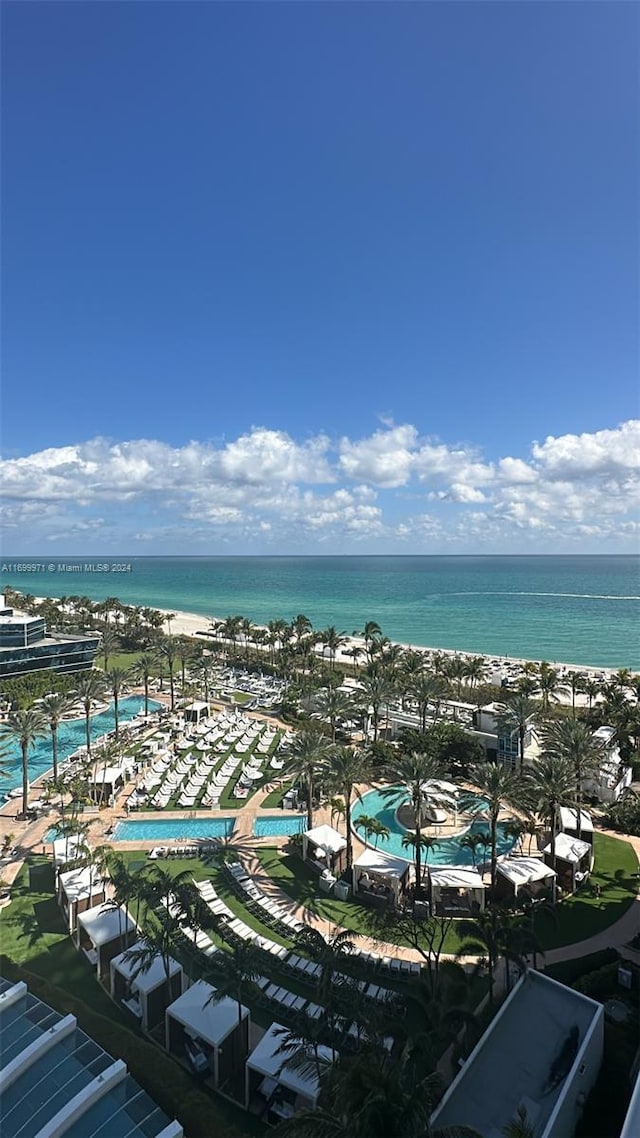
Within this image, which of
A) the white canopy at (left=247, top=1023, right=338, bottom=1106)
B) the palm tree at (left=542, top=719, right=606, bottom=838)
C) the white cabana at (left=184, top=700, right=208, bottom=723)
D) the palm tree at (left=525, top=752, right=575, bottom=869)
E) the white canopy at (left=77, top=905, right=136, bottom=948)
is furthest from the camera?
the white cabana at (left=184, top=700, right=208, bottom=723)

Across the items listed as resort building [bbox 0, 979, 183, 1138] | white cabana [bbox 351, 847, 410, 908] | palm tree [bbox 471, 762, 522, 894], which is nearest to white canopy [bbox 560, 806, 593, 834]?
palm tree [bbox 471, 762, 522, 894]

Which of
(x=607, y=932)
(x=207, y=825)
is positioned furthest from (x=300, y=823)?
(x=607, y=932)

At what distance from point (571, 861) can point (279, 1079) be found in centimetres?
Answer: 1472

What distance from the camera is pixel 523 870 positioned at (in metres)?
21.3

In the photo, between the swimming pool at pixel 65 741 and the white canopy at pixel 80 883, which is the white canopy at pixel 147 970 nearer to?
the white canopy at pixel 80 883

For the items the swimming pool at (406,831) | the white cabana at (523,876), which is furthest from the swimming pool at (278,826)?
the white cabana at (523,876)

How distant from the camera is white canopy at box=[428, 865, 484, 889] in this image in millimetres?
20875

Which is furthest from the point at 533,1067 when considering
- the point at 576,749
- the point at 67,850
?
the point at 67,850

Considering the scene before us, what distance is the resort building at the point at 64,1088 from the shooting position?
1118cm

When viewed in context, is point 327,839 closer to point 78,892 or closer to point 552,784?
point 552,784

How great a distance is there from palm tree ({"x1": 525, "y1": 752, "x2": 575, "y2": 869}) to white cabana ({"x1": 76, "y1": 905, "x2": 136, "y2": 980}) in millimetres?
15998

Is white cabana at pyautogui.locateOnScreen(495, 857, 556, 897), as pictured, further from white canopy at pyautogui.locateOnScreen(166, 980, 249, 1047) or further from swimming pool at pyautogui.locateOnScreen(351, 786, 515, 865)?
white canopy at pyautogui.locateOnScreen(166, 980, 249, 1047)

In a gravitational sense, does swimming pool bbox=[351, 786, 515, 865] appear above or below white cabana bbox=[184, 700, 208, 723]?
below

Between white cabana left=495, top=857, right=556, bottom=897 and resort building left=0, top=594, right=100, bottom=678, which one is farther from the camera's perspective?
resort building left=0, top=594, right=100, bottom=678
